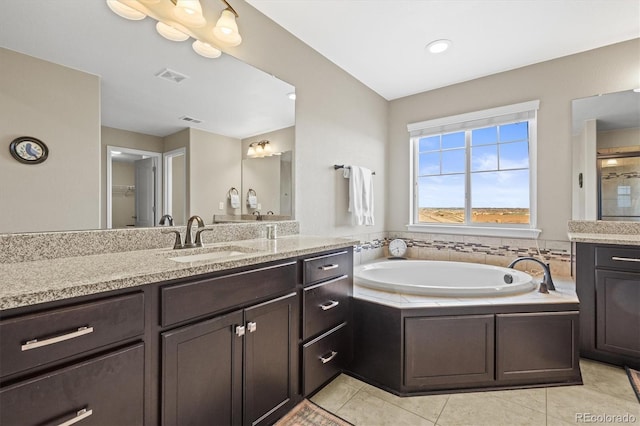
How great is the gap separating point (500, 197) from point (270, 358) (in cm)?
275

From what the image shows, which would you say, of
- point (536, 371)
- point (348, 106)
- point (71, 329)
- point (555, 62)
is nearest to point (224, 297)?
point (71, 329)

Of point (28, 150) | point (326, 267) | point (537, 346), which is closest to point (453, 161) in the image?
point (537, 346)

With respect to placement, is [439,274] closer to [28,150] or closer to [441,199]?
[441,199]

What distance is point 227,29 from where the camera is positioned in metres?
1.71

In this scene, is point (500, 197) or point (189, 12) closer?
point (189, 12)

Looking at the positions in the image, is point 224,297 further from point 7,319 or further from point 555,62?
point 555,62

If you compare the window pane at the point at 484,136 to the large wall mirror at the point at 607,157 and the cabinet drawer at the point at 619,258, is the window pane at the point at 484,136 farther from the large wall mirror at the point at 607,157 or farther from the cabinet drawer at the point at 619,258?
the cabinet drawer at the point at 619,258

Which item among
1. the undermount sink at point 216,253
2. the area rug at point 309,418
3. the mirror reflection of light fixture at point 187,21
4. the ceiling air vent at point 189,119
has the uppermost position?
the mirror reflection of light fixture at point 187,21

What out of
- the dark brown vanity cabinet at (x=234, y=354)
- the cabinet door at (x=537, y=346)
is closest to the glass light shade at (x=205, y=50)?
the dark brown vanity cabinet at (x=234, y=354)

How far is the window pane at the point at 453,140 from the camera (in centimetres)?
325

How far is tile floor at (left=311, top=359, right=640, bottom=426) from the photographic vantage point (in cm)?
157

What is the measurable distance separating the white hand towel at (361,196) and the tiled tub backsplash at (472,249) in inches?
11.6

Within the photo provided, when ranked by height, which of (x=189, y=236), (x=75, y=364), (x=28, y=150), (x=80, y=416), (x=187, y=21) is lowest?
(x=80, y=416)

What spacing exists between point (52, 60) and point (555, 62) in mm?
3588
